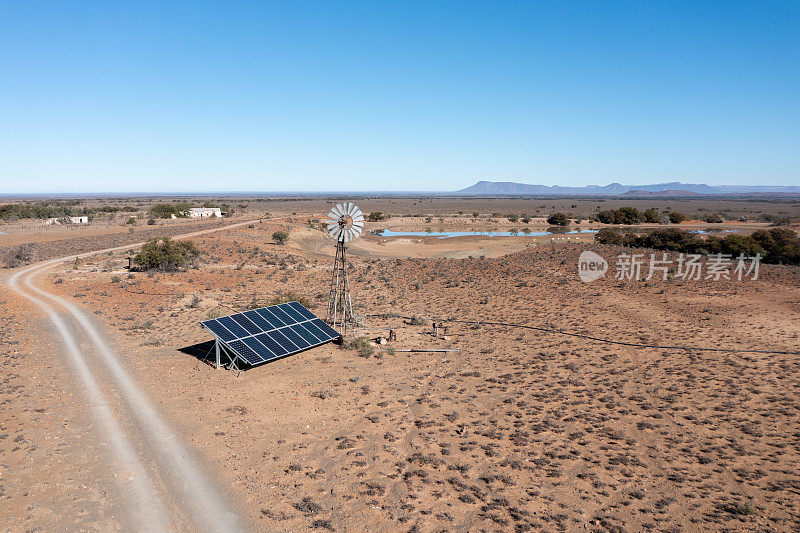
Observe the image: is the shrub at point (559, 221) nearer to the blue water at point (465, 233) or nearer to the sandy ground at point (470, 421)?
the blue water at point (465, 233)

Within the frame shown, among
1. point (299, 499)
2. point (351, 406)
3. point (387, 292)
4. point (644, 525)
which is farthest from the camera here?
point (387, 292)

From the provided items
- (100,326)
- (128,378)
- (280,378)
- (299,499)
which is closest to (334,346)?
(280,378)

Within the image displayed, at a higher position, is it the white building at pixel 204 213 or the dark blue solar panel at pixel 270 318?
the white building at pixel 204 213

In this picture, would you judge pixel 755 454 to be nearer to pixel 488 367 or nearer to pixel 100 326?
pixel 488 367

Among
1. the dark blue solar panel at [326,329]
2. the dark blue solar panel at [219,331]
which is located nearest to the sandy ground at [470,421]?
the dark blue solar panel at [326,329]

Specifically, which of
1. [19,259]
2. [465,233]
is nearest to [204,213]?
[465,233]

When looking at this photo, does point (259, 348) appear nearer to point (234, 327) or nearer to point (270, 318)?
point (234, 327)

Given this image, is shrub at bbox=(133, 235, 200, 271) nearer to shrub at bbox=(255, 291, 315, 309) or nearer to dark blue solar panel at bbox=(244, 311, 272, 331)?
shrub at bbox=(255, 291, 315, 309)
